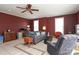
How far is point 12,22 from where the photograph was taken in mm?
2709

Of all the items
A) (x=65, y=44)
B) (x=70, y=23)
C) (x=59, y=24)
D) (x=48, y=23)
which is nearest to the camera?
(x=70, y=23)

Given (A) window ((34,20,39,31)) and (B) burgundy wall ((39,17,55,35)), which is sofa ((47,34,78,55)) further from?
(A) window ((34,20,39,31))

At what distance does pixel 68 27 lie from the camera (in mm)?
2389

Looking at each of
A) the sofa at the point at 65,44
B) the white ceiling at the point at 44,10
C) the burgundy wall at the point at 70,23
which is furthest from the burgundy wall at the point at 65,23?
the sofa at the point at 65,44

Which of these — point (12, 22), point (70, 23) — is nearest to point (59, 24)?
point (70, 23)

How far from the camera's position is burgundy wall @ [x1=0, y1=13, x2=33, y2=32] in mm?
2621

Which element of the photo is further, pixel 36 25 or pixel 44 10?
pixel 36 25

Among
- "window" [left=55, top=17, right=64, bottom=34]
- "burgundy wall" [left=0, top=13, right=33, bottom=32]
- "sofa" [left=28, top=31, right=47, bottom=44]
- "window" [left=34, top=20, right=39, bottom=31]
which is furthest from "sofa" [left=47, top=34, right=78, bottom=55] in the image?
"burgundy wall" [left=0, top=13, right=33, bottom=32]

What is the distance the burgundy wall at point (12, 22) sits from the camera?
2.62 meters

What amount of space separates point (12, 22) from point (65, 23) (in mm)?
1323

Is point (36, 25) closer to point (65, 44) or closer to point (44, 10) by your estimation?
point (44, 10)

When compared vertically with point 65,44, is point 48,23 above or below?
above
